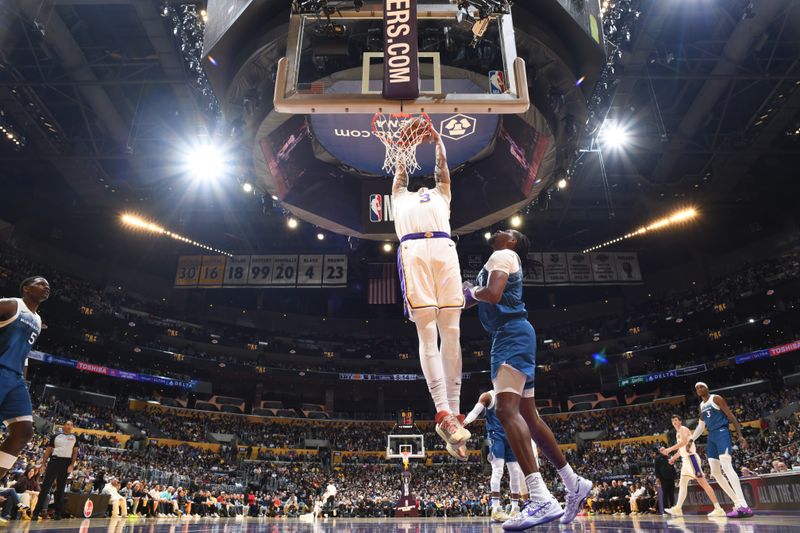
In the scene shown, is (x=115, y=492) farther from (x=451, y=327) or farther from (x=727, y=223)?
(x=727, y=223)

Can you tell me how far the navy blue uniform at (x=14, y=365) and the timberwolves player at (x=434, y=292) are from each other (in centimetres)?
312

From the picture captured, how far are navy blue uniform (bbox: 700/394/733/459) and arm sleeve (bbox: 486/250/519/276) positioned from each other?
5.55 meters

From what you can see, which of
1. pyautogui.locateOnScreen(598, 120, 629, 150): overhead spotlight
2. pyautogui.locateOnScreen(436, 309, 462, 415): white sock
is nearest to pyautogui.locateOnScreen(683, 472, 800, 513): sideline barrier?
pyautogui.locateOnScreen(436, 309, 462, 415): white sock

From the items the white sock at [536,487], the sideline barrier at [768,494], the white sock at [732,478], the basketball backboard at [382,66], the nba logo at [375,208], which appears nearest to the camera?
the white sock at [536,487]

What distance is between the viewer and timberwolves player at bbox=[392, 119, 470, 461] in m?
3.79

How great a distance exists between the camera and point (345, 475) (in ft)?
101

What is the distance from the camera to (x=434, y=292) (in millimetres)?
3984

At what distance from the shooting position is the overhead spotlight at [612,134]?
60.8 ft

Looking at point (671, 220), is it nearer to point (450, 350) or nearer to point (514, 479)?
point (514, 479)

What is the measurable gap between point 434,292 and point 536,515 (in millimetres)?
1734

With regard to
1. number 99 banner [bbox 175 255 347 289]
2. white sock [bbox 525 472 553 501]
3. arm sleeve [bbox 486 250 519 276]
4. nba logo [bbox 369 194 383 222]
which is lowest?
white sock [bbox 525 472 553 501]

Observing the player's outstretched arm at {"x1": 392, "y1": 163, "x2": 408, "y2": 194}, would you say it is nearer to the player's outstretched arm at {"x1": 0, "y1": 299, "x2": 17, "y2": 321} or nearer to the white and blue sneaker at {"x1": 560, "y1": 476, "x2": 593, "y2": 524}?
the white and blue sneaker at {"x1": 560, "y1": 476, "x2": 593, "y2": 524}

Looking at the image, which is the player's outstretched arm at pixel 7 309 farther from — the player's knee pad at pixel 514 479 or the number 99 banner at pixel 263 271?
the number 99 banner at pixel 263 271

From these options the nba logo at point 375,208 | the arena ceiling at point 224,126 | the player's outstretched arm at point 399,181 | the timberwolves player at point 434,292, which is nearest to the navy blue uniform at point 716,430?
the timberwolves player at point 434,292
